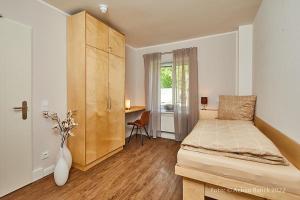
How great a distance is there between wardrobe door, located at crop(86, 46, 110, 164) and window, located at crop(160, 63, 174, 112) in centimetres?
183

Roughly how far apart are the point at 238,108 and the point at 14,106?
10.7 ft

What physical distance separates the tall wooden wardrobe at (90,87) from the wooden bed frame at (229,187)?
156 centimetres

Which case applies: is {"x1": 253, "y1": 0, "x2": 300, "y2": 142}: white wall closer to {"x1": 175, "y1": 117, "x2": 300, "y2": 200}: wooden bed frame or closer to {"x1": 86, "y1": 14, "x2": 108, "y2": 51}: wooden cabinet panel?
{"x1": 175, "y1": 117, "x2": 300, "y2": 200}: wooden bed frame

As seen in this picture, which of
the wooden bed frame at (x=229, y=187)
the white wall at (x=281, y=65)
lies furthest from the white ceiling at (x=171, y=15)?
the wooden bed frame at (x=229, y=187)

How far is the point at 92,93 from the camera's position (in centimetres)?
231

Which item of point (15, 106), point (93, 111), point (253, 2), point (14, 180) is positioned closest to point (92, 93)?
point (93, 111)

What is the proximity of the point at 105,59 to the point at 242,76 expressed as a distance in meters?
2.63

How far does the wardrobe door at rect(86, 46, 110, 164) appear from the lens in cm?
225

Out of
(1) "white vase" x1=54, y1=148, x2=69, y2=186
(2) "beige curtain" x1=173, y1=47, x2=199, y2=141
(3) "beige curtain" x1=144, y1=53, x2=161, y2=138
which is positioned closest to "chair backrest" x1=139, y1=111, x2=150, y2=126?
(3) "beige curtain" x1=144, y1=53, x2=161, y2=138

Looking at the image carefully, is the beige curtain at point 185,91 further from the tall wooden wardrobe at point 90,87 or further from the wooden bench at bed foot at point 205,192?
the wooden bench at bed foot at point 205,192

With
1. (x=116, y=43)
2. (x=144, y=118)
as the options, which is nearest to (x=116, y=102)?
(x=144, y=118)

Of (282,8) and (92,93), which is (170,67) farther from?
(282,8)

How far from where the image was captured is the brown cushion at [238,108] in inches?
98.5

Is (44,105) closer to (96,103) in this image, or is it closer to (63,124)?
(63,124)
